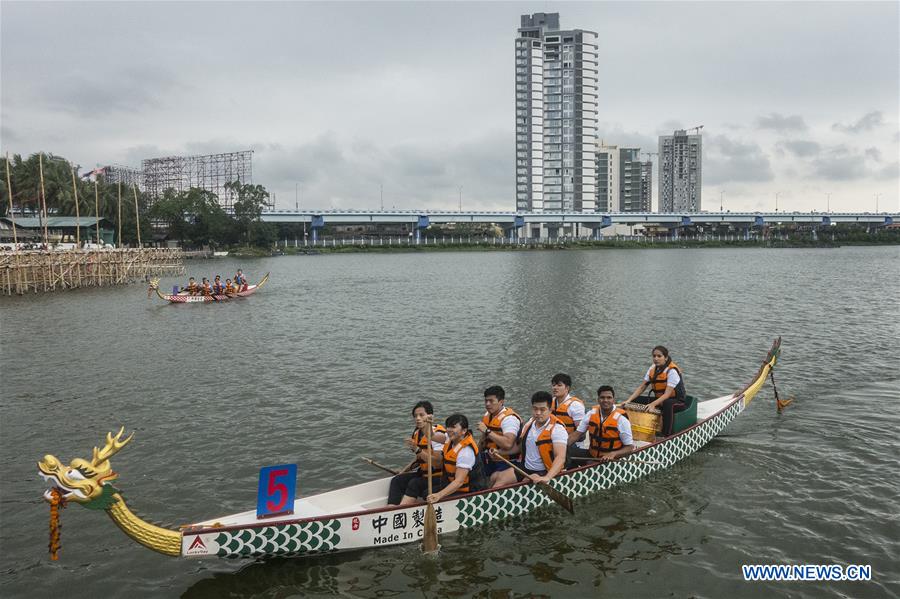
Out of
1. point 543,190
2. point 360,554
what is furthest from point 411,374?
point 543,190

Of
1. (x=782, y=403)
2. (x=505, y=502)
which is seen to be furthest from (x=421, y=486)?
(x=782, y=403)

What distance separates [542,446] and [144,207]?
124 meters

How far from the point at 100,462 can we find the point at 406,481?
458cm

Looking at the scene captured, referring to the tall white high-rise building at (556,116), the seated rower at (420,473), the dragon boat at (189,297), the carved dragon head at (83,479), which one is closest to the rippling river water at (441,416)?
the seated rower at (420,473)

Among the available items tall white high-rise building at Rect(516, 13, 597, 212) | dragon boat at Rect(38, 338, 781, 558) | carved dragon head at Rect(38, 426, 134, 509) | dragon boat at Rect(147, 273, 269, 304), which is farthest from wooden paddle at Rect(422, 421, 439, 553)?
tall white high-rise building at Rect(516, 13, 597, 212)

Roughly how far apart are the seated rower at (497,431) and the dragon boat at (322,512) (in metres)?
0.65

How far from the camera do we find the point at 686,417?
43.7 ft

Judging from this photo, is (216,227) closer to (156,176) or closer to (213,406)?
(156,176)

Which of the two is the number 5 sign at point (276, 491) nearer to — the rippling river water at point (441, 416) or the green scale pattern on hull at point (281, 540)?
the green scale pattern on hull at point (281, 540)

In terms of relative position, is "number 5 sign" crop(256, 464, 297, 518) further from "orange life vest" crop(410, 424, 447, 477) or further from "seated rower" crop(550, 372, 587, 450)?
"seated rower" crop(550, 372, 587, 450)

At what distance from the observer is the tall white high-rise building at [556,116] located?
613ft

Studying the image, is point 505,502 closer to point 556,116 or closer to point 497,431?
point 497,431

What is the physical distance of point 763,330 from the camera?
29.6 meters

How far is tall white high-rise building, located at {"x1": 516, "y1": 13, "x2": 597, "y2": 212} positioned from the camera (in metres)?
187
